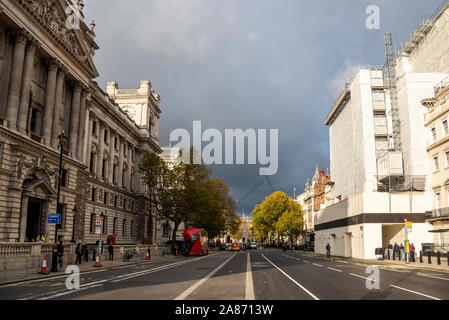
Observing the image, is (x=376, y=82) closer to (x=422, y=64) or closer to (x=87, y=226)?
(x=422, y=64)

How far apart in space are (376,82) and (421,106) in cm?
815

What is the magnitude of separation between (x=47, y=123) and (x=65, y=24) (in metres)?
10.3

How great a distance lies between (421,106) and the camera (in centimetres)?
4481

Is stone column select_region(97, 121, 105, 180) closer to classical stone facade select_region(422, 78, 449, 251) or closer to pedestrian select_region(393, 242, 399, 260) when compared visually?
Answer: pedestrian select_region(393, 242, 399, 260)

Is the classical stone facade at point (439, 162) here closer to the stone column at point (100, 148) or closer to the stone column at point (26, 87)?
the stone column at point (26, 87)

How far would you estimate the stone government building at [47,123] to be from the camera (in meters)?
28.6

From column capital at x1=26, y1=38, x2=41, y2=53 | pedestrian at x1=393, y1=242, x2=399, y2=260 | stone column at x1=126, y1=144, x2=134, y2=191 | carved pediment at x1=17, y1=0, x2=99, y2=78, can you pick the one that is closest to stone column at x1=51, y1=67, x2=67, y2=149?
carved pediment at x1=17, y1=0, x2=99, y2=78

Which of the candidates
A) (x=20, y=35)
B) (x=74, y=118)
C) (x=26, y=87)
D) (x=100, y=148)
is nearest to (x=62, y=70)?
(x=74, y=118)

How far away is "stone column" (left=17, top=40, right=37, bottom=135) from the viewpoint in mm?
29859

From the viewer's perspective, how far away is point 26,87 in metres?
30.8

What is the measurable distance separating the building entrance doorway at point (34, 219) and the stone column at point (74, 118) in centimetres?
730

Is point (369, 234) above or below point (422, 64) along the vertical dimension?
below

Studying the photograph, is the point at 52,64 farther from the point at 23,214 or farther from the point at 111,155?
the point at 111,155
